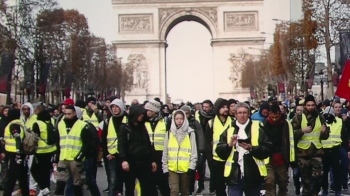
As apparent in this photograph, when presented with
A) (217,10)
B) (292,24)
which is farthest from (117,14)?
(292,24)

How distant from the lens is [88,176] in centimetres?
1392

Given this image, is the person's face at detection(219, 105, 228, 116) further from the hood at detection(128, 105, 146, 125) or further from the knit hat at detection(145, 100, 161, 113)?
the hood at detection(128, 105, 146, 125)

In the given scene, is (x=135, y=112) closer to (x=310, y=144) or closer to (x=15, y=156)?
(x=15, y=156)

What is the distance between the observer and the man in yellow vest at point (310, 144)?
43.8 feet

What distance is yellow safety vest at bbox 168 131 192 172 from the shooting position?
12047mm

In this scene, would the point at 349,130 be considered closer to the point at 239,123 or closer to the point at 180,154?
the point at 180,154

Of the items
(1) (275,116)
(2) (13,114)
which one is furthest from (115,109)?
(1) (275,116)

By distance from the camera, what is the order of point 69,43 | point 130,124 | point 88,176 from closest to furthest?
point 130,124
point 88,176
point 69,43

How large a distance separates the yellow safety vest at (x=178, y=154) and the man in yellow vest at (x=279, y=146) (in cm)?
112

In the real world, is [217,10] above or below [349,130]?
above

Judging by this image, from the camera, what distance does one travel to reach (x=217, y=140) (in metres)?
13.5

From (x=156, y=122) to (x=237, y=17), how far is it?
6395cm

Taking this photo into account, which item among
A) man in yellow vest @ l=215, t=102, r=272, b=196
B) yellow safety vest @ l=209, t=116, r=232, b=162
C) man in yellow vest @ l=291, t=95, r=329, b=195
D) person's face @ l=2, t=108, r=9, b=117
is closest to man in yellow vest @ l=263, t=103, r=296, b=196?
man in yellow vest @ l=291, t=95, r=329, b=195

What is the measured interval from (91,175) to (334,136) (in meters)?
4.16
